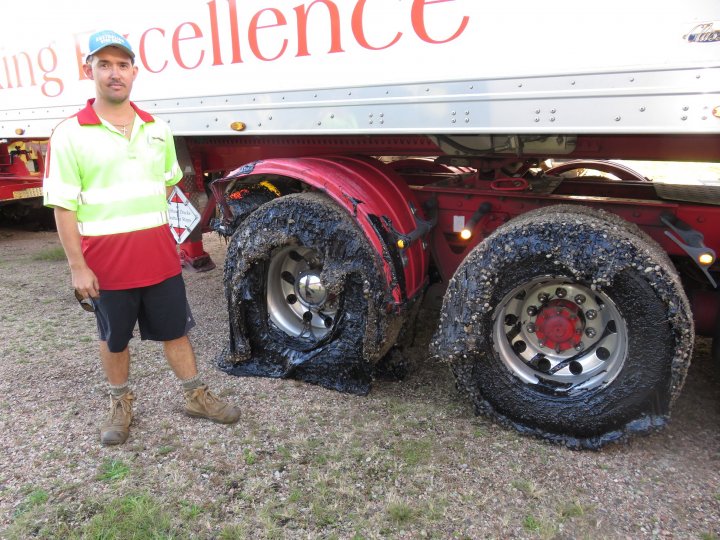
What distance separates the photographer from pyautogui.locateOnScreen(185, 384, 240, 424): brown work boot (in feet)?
9.42

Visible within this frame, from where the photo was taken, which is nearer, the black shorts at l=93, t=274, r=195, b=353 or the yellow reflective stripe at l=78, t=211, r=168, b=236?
the yellow reflective stripe at l=78, t=211, r=168, b=236

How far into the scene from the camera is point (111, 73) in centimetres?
236

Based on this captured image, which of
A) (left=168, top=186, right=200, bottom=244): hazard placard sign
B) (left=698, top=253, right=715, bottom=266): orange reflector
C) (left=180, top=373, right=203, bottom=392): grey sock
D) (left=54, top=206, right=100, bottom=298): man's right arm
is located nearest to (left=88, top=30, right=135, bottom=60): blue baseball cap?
(left=54, top=206, right=100, bottom=298): man's right arm

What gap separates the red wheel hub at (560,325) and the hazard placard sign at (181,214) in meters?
2.72

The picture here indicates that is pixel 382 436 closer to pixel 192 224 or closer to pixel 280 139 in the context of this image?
pixel 280 139

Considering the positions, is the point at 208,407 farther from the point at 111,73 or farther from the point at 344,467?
the point at 111,73

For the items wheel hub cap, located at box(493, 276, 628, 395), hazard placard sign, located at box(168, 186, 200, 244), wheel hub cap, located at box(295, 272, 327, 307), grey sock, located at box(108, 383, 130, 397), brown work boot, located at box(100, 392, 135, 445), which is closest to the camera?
wheel hub cap, located at box(493, 276, 628, 395)

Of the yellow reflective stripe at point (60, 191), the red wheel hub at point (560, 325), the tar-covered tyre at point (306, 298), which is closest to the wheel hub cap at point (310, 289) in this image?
the tar-covered tyre at point (306, 298)

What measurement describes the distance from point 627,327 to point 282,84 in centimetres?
199

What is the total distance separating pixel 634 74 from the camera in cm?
204

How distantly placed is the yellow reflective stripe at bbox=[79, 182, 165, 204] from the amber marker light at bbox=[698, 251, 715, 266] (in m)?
2.42

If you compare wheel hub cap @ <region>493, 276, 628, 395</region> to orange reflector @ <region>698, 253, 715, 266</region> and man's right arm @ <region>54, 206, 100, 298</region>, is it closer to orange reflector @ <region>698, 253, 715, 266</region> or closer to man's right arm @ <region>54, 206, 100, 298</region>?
orange reflector @ <region>698, 253, 715, 266</region>

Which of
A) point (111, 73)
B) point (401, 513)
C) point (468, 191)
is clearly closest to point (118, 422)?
point (401, 513)

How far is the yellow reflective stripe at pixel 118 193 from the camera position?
7.88 feet
